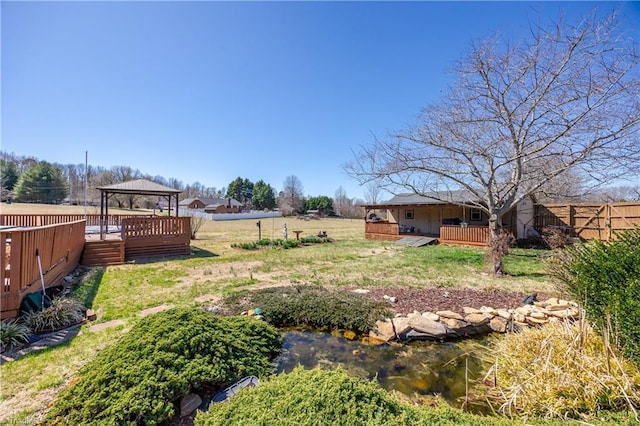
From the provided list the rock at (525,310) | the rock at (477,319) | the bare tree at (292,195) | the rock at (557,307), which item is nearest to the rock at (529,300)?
the rock at (557,307)

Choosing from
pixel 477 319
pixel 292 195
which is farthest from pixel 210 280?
pixel 292 195

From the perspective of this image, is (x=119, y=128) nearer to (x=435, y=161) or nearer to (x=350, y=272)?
(x=350, y=272)

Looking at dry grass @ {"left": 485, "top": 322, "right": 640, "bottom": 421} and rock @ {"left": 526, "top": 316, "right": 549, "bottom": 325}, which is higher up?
dry grass @ {"left": 485, "top": 322, "right": 640, "bottom": 421}

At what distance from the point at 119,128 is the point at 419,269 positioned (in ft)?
50.6

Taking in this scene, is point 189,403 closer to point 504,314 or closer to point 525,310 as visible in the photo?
point 504,314

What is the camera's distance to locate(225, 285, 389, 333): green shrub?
4836 millimetres

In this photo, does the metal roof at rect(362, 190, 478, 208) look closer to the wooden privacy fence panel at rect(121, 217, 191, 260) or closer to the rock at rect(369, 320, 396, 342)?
the rock at rect(369, 320, 396, 342)

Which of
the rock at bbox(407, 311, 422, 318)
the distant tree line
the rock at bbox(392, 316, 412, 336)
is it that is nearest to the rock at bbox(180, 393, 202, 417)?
the rock at bbox(392, 316, 412, 336)

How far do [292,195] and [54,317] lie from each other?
177 feet

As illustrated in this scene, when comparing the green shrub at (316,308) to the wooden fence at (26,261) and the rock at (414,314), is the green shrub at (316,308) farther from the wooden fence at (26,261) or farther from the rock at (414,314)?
the wooden fence at (26,261)

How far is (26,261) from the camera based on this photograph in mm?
4418

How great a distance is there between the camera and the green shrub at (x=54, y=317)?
159 inches

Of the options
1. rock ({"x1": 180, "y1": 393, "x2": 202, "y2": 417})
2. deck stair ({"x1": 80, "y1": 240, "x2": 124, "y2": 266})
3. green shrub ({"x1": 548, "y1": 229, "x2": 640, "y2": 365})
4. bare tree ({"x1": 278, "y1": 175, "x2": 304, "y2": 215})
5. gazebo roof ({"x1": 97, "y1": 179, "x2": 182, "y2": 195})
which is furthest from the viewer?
bare tree ({"x1": 278, "y1": 175, "x2": 304, "y2": 215})

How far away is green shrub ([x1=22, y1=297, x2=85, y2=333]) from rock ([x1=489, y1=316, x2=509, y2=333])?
6936 millimetres
